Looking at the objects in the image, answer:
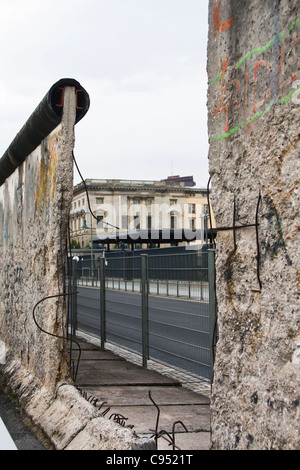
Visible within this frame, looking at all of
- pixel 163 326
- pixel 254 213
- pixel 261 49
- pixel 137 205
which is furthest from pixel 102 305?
pixel 137 205

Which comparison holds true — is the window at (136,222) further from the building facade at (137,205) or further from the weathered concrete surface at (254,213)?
the weathered concrete surface at (254,213)

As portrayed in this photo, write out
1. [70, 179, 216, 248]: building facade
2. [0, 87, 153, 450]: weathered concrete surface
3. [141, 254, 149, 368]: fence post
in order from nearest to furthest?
[0, 87, 153, 450]: weathered concrete surface < [141, 254, 149, 368]: fence post < [70, 179, 216, 248]: building facade

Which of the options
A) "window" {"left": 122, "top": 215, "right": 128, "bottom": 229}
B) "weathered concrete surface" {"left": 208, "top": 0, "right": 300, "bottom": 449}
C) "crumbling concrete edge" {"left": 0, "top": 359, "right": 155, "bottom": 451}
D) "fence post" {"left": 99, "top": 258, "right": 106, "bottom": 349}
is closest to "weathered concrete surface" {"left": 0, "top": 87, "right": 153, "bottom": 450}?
"crumbling concrete edge" {"left": 0, "top": 359, "right": 155, "bottom": 451}

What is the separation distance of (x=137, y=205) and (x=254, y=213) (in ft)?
332

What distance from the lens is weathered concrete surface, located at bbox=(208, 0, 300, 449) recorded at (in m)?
2.52

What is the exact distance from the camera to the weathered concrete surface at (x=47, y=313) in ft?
14.4

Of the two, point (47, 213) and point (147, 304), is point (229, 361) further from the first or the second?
point (147, 304)

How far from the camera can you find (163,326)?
7.67 meters

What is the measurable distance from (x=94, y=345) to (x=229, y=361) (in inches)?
292

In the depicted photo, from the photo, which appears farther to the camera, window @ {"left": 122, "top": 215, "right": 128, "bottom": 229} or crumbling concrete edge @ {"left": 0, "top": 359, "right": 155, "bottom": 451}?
window @ {"left": 122, "top": 215, "right": 128, "bottom": 229}

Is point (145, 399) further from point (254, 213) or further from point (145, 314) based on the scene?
point (254, 213)

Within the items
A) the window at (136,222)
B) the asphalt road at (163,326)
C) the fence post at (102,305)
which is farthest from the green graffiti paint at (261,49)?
the window at (136,222)

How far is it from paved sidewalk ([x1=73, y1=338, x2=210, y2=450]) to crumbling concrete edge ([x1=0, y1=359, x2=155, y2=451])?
21 centimetres

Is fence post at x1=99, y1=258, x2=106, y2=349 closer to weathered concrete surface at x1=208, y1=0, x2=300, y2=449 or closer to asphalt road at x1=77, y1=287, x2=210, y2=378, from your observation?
asphalt road at x1=77, y1=287, x2=210, y2=378
